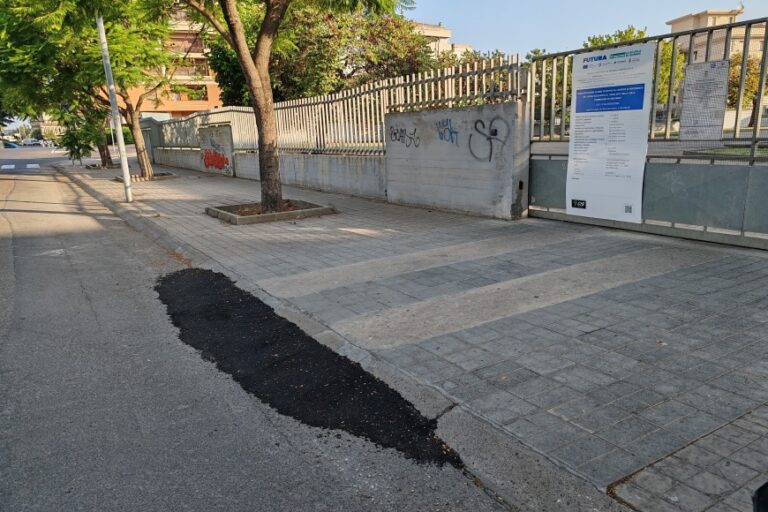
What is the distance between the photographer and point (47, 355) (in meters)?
4.64

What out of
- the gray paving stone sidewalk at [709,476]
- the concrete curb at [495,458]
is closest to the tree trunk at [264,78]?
the concrete curb at [495,458]

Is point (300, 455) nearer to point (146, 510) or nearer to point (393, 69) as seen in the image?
point (146, 510)

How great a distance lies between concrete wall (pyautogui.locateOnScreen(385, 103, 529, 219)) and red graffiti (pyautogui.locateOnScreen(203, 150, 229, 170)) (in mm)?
12124

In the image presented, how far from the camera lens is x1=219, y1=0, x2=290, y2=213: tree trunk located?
10.1 m

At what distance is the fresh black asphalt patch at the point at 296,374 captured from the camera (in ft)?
10.8

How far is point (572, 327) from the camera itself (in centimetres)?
466

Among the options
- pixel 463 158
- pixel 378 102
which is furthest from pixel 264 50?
pixel 463 158

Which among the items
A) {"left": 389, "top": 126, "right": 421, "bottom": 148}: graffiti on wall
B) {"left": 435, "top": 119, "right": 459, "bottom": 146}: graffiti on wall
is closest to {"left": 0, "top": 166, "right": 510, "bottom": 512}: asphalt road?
{"left": 435, "top": 119, "right": 459, "bottom": 146}: graffiti on wall

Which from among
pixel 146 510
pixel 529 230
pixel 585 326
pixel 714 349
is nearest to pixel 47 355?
pixel 146 510

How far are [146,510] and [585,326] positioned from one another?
11.7ft

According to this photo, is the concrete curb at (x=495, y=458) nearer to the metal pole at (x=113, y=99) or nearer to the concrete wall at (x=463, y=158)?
the concrete wall at (x=463, y=158)

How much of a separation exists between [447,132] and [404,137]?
55.5 inches

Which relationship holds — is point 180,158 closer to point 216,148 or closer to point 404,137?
point 216,148

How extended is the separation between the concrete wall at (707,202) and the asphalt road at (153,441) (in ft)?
19.2
